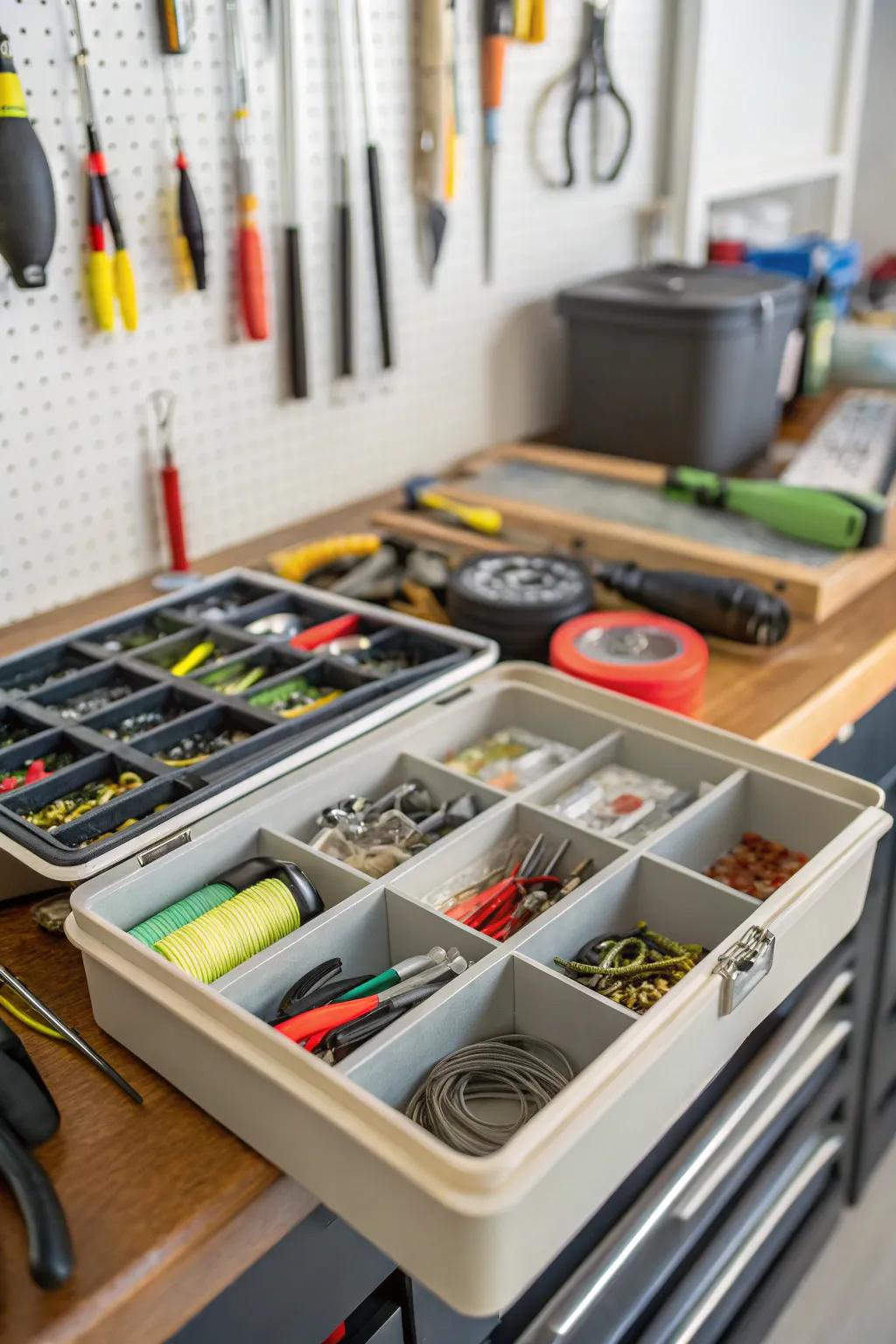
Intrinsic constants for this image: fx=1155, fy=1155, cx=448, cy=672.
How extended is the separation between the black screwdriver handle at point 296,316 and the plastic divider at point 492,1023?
0.89 m

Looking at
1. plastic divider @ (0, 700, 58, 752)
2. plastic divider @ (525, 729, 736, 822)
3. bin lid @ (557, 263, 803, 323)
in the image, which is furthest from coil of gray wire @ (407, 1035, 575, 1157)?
bin lid @ (557, 263, 803, 323)

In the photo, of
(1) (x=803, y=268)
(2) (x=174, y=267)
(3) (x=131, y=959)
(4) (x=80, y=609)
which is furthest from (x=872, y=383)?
(3) (x=131, y=959)

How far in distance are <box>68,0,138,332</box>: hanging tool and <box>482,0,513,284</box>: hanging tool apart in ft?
1.94

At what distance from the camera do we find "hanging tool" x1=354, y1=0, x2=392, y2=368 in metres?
1.32

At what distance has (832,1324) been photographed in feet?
4.76

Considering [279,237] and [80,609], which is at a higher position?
[279,237]

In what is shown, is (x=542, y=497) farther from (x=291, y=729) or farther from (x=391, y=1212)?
(x=391, y=1212)

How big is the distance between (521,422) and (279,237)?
571 mm

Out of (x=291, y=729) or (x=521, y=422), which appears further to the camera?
(x=521, y=422)

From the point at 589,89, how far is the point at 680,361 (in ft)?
1.49

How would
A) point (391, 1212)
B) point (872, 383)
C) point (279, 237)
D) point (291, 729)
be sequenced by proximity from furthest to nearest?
point (872, 383) → point (279, 237) → point (291, 729) → point (391, 1212)

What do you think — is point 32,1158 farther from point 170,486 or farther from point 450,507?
point 450,507

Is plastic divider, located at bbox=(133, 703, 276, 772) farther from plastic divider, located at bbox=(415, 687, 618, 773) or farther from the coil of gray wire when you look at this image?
the coil of gray wire

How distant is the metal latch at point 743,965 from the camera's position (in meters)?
0.66
